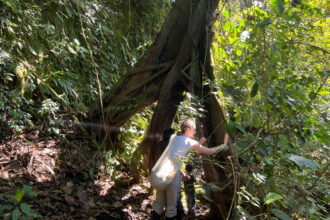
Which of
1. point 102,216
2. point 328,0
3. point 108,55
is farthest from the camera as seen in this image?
point 108,55

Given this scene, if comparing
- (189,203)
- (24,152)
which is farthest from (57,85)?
(189,203)

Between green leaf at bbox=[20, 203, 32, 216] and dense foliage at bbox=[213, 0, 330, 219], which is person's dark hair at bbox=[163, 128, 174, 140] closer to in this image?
dense foliage at bbox=[213, 0, 330, 219]

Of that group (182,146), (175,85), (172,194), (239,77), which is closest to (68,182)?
(172,194)

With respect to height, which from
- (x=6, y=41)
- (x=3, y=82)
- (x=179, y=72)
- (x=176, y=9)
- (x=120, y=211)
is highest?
(x=176, y=9)

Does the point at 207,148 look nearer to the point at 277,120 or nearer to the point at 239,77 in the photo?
the point at 277,120

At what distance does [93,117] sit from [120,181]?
112 cm

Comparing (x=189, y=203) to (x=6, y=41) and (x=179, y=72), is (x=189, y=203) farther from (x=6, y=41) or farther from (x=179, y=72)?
(x=6, y=41)

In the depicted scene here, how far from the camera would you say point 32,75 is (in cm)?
397

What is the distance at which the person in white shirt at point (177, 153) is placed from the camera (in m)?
3.01

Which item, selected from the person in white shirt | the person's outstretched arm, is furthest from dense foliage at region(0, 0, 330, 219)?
the person in white shirt

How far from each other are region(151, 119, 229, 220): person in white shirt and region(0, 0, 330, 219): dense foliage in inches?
10.8

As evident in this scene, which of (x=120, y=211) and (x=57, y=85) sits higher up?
(x=57, y=85)

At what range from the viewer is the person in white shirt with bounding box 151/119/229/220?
3.01 metres

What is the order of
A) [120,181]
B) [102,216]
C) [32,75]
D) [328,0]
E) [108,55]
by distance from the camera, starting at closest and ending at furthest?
[102,216] → [328,0] → [32,75] → [120,181] → [108,55]
